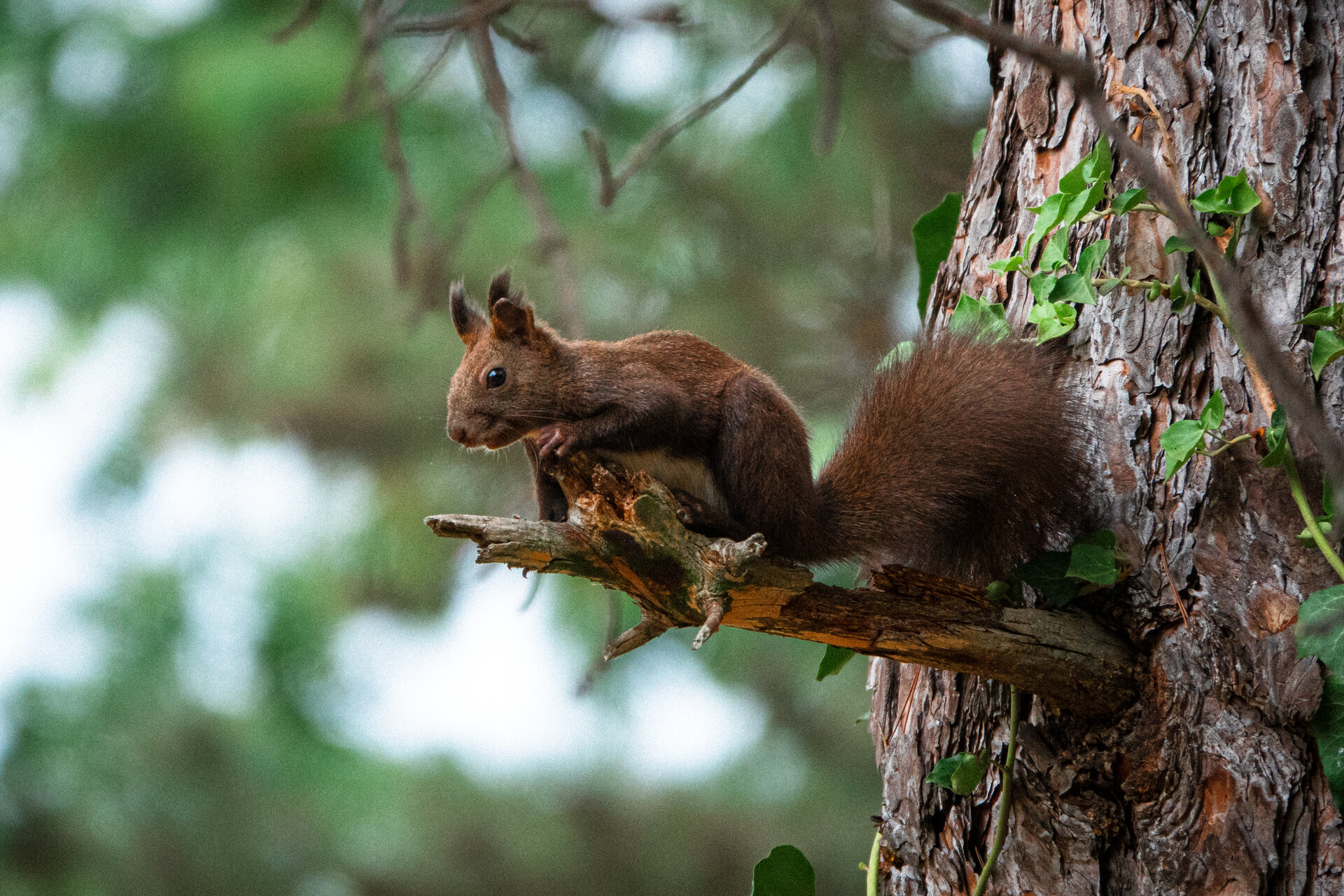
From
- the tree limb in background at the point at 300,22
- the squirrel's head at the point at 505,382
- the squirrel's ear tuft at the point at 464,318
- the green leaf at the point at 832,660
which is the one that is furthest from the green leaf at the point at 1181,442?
the tree limb in background at the point at 300,22

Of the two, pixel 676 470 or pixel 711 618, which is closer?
pixel 711 618

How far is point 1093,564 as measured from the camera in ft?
3.44

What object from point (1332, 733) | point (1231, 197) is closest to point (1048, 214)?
point (1231, 197)

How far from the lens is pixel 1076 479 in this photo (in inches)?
44.1

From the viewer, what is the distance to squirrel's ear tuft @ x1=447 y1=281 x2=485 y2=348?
140cm

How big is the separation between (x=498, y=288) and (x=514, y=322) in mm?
40

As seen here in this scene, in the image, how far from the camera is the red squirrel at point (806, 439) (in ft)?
3.65

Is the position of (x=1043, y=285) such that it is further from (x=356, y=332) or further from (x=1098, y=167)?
(x=356, y=332)

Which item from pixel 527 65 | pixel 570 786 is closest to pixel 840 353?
pixel 527 65

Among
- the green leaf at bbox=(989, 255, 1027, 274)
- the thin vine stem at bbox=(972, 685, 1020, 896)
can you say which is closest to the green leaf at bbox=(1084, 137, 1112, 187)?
the green leaf at bbox=(989, 255, 1027, 274)

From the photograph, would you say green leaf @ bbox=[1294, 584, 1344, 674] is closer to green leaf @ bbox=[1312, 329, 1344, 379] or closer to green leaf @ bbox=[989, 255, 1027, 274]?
green leaf @ bbox=[1312, 329, 1344, 379]

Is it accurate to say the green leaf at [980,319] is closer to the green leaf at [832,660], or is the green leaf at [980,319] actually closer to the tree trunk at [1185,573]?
the tree trunk at [1185,573]

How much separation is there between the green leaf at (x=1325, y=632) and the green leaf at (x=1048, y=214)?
389mm

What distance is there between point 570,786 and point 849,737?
2.81ft
